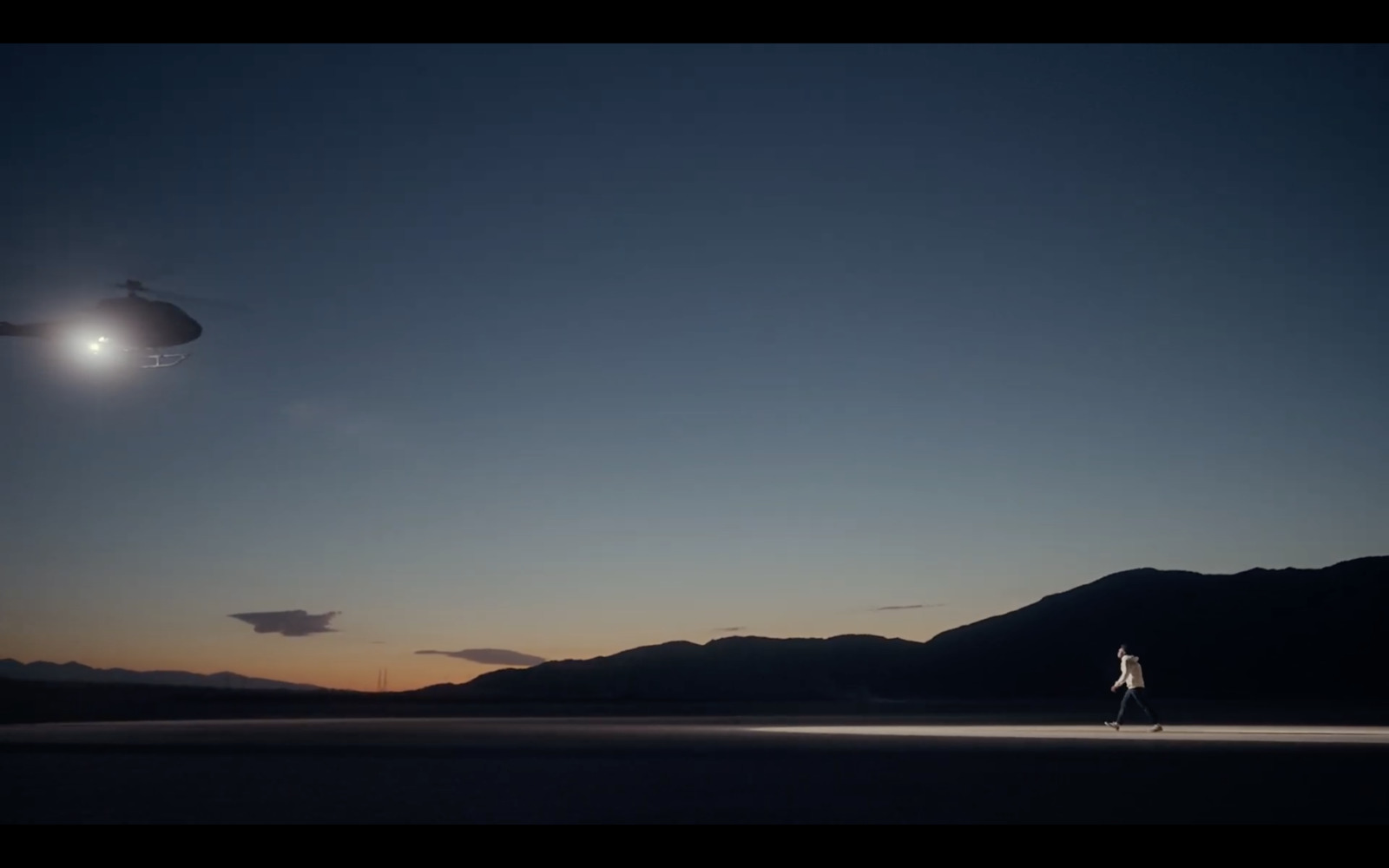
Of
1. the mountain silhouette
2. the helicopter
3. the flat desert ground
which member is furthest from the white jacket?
the mountain silhouette

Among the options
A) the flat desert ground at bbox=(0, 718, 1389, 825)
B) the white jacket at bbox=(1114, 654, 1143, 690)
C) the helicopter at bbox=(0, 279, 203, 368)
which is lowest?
the flat desert ground at bbox=(0, 718, 1389, 825)

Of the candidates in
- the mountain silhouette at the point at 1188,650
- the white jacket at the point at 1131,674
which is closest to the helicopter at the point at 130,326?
the white jacket at the point at 1131,674

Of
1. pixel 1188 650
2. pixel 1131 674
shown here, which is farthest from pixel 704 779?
pixel 1188 650

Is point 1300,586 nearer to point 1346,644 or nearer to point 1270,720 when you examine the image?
point 1346,644

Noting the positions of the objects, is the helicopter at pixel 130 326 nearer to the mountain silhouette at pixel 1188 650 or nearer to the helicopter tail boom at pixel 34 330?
the helicopter tail boom at pixel 34 330

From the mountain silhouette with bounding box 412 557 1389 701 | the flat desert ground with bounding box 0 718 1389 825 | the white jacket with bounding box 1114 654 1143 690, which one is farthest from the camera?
the mountain silhouette with bounding box 412 557 1389 701

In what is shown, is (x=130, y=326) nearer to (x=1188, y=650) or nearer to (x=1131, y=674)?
(x=1131, y=674)

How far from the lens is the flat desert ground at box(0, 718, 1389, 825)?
436 inches

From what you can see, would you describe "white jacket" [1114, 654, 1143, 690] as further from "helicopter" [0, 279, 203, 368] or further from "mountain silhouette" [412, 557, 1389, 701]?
"mountain silhouette" [412, 557, 1389, 701]

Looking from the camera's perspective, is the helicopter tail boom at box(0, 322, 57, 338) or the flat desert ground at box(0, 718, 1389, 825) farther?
the helicopter tail boom at box(0, 322, 57, 338)

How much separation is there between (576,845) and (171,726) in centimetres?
2567

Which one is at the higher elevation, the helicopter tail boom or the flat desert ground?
the helicopter tail boom
